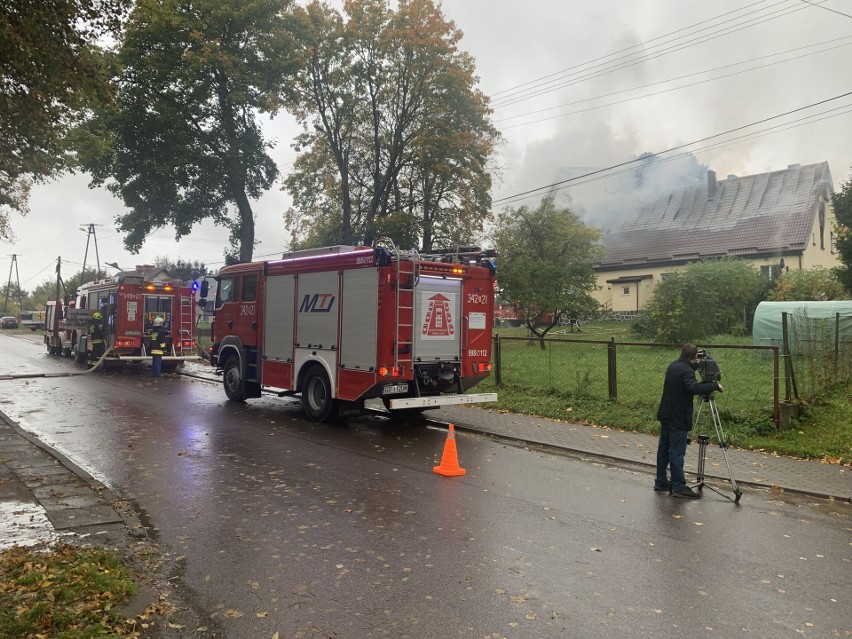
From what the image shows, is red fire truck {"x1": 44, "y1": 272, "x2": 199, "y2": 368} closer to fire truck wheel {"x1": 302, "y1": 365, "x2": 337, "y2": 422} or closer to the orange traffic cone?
fire truck wheel {"x1": 302, "y1": 365, "x2": 337, "y2": 422}

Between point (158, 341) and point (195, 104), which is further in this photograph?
point (195, 104)

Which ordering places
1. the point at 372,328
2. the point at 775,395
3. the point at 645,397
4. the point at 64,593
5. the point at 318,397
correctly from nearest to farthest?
the point at 64,593, the point at 775,395, the point at 372,328, the point at 318,397, the point at 645,397

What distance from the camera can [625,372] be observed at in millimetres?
13852

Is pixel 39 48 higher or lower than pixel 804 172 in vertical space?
lower

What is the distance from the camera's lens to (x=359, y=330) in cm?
1084

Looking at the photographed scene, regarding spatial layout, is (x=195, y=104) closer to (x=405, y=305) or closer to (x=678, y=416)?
(x=405, y=305)

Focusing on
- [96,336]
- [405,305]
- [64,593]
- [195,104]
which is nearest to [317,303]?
[405,305]

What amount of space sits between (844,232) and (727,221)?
26.1m

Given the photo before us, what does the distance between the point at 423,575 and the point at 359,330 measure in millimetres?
6402

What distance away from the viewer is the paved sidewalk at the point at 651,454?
774cm

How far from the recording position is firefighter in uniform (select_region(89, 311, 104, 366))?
863 inches

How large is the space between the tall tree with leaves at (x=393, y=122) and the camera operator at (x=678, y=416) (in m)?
20.8

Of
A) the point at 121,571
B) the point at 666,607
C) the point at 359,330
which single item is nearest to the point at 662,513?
the point at 666,607

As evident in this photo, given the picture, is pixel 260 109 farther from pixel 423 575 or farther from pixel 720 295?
pixel 423 575
